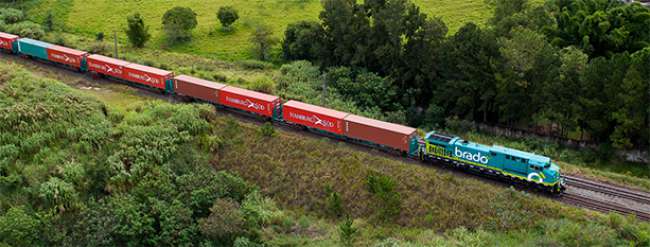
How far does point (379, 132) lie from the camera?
1847 inches

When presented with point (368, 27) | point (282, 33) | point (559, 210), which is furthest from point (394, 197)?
point (282, 33)

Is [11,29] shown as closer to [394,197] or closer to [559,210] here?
[394,197]

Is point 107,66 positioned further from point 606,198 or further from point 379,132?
point 606,198

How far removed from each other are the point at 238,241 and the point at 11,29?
59.0m

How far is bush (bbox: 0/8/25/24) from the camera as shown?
85438 mm

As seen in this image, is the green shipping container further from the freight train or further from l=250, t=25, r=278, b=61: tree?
l=250, t=25, r=278, b=61: tree

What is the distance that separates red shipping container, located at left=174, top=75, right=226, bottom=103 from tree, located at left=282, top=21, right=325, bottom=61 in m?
15.3

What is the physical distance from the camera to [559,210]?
3859 centimetres

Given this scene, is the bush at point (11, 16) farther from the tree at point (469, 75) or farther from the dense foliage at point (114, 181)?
the tree at point (469, 75)

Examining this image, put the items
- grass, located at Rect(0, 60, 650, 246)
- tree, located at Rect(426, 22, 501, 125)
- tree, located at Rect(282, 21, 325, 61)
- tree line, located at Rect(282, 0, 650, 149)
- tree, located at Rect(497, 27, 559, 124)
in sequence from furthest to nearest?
tree, located at Rect(282, 21, 325, 61) < tree, located at Rect(426, 22, 501, 125) < tree, located at Rect(497, 27, 559, 124) < tree line, located at Rect(282, 0, 650, 149) < grass, located at Rect(0, 60, 650, 246)

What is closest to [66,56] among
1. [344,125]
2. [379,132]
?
[344,125]

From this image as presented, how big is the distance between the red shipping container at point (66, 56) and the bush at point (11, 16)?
22.9 m

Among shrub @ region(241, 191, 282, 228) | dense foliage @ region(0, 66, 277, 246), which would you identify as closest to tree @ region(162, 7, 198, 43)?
dense foliage @ region(0, 66, 277, 246)

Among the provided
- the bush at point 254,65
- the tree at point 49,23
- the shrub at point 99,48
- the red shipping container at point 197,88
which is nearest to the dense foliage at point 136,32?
the shrub at point 99,48
